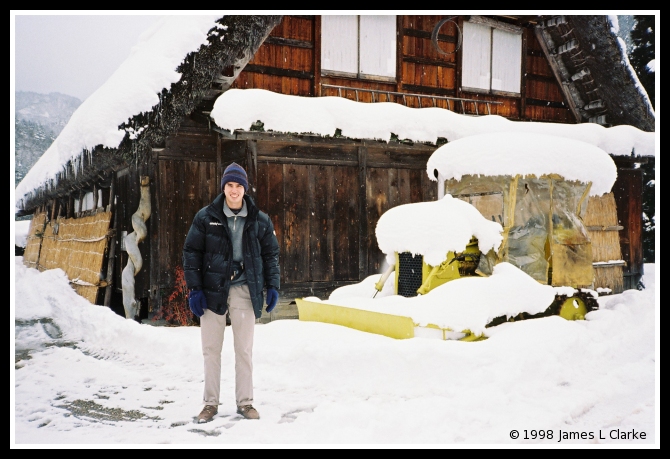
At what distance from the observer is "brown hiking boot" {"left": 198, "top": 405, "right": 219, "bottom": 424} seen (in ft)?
13.4

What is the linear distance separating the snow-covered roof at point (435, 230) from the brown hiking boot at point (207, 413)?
348 cm

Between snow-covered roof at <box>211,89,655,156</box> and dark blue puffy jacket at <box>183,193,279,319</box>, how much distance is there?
12.7 ft

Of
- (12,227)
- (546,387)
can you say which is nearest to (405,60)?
(546,387)

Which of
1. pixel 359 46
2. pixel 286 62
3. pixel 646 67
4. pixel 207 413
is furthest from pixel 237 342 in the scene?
pixel 646 67

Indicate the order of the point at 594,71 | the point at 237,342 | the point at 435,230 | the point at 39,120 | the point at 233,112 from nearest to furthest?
the point at 237,342 → the point at 435,230 → the point at 233,112 → the point at 594,71 → the point at 39,120

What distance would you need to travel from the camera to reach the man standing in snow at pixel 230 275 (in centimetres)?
411

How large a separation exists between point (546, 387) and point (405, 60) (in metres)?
6.94

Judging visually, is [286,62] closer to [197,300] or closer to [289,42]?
[289,42]

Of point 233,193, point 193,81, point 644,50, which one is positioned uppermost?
point 644,50

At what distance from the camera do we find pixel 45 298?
1026cm

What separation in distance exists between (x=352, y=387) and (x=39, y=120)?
12.3 m

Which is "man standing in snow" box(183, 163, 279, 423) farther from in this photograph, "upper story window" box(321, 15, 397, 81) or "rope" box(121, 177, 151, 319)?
"upper story window" box(321, 15, 397, 81)

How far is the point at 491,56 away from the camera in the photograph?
11.1m

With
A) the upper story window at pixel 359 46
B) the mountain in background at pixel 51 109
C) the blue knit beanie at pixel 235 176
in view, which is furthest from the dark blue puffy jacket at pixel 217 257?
the mountain in background at pixel 51 109
